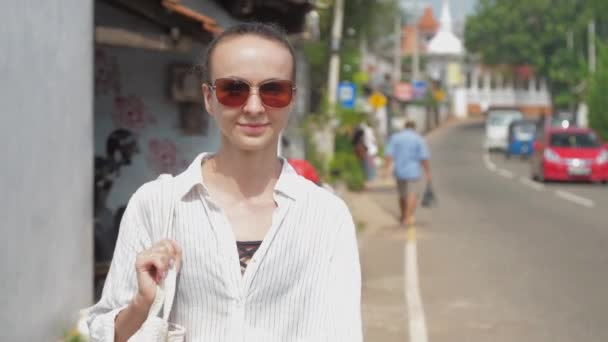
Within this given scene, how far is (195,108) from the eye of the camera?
1138cm

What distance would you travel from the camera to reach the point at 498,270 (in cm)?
1085

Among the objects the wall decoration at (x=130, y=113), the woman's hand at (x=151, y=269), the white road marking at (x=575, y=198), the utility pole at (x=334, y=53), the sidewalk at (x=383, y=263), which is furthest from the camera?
the utility pole at (x=334, y=53)

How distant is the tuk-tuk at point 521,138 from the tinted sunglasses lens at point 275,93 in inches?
1632

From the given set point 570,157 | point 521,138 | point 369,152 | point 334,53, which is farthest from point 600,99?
point 334,53

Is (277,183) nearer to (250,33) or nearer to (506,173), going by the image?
(250,33)

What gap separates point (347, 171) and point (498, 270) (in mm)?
13866

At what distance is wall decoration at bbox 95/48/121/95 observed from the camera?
10.2 m

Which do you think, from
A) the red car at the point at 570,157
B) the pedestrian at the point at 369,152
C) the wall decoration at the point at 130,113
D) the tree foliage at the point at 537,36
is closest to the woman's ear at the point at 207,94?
the wall decoration at the point at 130,113

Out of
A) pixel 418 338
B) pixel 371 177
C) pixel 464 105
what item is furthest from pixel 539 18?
pixel 418 338

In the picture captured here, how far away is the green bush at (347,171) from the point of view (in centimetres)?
2430

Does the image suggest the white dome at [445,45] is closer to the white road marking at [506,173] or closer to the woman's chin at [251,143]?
the white road marking at [506,173]

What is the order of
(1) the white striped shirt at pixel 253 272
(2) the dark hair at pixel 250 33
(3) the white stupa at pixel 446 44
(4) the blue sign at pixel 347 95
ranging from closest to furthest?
(1) the white striped shirt at pixel 253 272 < (2) the dark hair at pixel 250 33 < (4) the blue sign at pixel 347 95 < (3) the white stupa at pixel 446 44

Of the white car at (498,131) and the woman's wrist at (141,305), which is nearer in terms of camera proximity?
the woman's wrist at (141,305)

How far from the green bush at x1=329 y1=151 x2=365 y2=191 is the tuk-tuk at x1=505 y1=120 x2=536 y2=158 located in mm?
19882
